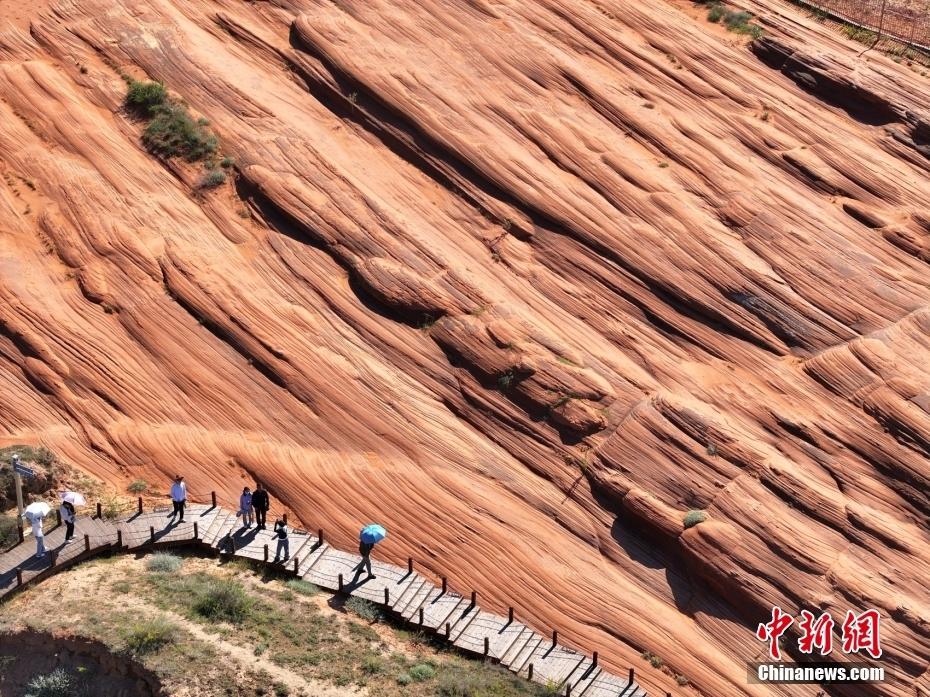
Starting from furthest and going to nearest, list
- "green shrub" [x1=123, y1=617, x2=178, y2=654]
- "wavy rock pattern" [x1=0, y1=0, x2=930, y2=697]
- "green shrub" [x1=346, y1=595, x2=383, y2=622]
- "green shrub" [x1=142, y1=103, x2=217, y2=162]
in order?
1. "green shrub" [x1=142, y1=103, x2=217, y2=162]
2. "wavy rock pattern" [x1=0, y1=0, x2=930, y2=697]
3. "green shrub" [x1=346, y1=595, x2=383, y2=622]
4. "green shrub" [x1=123, y1=617, x2=178, y2=654]

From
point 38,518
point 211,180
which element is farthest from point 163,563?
point 211,180

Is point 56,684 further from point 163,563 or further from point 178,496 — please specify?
point 178,496

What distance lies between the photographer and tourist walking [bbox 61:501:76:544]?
2186 cm

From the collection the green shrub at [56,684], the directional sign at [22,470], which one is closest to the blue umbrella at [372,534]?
the green shrub at [56,684]

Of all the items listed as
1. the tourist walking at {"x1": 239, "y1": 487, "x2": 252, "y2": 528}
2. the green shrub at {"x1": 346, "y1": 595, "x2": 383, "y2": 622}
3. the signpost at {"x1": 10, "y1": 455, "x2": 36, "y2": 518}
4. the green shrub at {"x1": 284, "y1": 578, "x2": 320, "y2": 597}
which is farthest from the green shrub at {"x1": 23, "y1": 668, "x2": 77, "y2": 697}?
the green shrub at {"x1": 346, "y1": 595, "x2": 383, "y2": 622}

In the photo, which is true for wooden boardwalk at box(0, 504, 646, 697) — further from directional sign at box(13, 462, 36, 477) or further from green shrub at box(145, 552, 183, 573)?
directional sign at box(13, 462, 36, 477)

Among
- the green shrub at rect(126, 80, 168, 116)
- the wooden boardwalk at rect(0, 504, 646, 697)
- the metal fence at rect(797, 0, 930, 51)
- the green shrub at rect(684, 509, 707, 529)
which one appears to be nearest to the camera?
the wooden boardwalk at rect(0, 504, 646, 697)

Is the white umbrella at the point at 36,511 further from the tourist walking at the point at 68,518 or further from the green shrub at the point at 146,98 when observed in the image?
the green shrub at the point at 146,98

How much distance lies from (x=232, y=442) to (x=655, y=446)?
8.81 metres

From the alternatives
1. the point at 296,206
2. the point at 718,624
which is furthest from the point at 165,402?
the point at 718,624

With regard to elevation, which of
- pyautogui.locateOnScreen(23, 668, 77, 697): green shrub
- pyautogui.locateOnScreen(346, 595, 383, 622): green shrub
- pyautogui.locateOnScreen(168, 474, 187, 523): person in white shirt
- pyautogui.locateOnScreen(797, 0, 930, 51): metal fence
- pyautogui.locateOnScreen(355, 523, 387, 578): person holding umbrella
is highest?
pyautogui.locateOnScreen(797, 0, 930, 51): metal fence

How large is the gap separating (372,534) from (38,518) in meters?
6.14

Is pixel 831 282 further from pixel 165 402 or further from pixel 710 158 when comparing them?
pixel 165 402

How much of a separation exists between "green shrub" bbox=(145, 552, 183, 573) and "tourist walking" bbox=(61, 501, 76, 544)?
1.55 m
